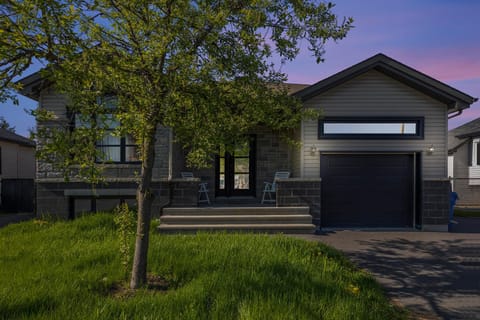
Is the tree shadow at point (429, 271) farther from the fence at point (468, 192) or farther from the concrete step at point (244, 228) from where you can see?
the fence at point (468, 192)

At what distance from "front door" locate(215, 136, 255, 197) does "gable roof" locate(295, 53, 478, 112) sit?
3648 millimetres

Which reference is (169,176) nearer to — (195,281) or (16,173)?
(195,281)

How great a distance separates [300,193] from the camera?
9.50 metres

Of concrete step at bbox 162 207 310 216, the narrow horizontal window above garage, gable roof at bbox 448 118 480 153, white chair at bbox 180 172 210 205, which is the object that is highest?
gable roof at bbox 448 118 480 153

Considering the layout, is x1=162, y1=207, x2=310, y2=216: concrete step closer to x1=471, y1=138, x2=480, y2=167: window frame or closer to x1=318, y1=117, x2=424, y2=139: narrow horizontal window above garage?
x1=318, y1=117, x2=424, y2=139: narrow horizontal window above garage

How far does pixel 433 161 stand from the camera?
31.9 ft

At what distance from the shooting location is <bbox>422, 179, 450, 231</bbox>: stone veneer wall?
376 inches

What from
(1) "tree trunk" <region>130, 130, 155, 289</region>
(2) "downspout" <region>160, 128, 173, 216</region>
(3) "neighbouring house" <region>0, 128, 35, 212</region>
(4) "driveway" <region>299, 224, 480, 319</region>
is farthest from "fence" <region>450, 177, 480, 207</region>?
(3) "neighbouring house" <region>0, 128, 35, 212</region>

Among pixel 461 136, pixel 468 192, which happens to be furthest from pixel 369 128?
pixel 461 136

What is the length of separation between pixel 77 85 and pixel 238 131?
2.25 metres

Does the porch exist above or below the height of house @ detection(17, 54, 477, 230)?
below

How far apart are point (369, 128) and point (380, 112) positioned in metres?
0.61

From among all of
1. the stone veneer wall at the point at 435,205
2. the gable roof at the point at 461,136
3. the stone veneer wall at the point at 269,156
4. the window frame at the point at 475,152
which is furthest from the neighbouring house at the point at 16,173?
the window frame at the point at 475,152

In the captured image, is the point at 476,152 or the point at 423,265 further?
the point at 476,152
